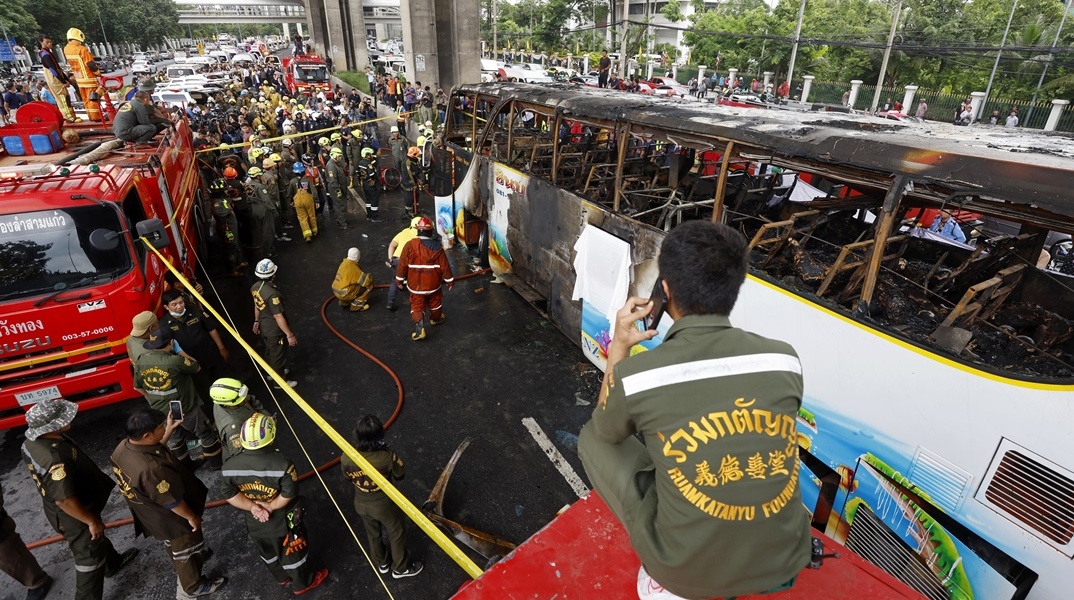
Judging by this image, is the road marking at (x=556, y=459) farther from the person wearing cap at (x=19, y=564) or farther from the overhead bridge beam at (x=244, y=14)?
the overhead bridge beam at (x=244, y=14)

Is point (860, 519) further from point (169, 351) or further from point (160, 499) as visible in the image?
point (169, 351)

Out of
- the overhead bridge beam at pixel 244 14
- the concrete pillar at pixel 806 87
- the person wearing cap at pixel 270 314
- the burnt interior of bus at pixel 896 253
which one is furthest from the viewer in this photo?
the overhead bridge beam at pixel 244 14

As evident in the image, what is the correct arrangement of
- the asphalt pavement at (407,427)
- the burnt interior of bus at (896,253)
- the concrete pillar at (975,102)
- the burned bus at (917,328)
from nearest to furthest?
the burned bus at (917,328), the burnt interior of bus at (896,253), the asphalt pavement at (407,427), the concrete pillar at (975,102)

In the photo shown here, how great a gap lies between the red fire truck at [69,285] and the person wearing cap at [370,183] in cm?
631

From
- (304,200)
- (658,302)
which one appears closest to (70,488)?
(658,302)

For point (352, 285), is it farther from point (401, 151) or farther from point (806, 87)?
point (806, 87)

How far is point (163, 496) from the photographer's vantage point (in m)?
3.55

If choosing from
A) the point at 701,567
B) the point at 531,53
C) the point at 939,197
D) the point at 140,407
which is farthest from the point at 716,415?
the point at 531,53

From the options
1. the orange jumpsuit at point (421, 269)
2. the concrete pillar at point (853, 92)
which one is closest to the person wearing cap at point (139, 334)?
the orange jumpsuit at point (421, 269)

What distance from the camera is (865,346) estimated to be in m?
3.52

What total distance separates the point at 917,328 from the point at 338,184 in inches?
444

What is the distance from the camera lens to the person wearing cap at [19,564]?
140 inches

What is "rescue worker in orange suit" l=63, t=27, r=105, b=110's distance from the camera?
8.77 metres

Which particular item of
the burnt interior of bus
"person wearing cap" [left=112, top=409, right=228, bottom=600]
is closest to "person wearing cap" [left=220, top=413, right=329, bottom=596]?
"person wearing cap" [left=112, top=409, right=228, bottom=600]
